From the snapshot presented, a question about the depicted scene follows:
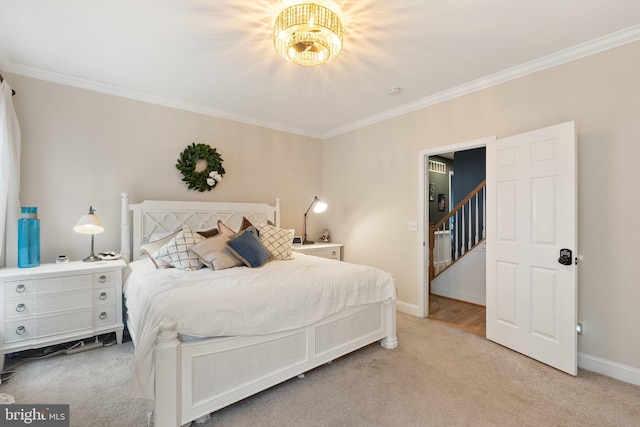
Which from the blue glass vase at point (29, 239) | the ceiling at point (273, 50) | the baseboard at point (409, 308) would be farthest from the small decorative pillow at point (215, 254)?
the baseboard at point (409, 308)

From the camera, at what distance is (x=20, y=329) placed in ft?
7.93

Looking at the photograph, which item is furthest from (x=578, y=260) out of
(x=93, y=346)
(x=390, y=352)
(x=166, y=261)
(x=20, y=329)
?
(x=20, y=329)

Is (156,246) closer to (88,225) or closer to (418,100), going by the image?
(88,225)

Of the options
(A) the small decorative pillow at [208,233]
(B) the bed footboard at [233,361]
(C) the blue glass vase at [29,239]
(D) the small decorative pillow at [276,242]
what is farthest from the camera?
(D) the small decorative pillow at [276,242]

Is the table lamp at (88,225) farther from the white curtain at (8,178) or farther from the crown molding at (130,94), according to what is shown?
the crown molding at (130,94)

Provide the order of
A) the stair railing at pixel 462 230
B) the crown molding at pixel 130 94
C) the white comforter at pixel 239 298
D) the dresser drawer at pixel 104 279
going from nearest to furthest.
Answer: the white comforter at pixel 239 298 → the dresser drawer at pixel 104 279 → the crown molding at pixel 130 94 → the stair railing at pixel 462 230

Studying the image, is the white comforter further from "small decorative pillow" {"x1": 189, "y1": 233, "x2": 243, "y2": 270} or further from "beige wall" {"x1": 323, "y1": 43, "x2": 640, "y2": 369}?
"beige wall" {"x1": 323, "y1": 43, "x2": 640, "y2": 369}

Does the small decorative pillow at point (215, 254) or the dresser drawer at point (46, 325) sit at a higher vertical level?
the small decorative pillow at point (215, 254)

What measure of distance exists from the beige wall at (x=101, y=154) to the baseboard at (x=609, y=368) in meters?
4.11

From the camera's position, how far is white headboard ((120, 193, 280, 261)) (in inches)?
129

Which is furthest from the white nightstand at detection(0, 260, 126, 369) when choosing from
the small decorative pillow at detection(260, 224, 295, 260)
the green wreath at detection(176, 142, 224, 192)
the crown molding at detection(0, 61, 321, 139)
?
the crown molding at detection(0, 61, 321, 139)

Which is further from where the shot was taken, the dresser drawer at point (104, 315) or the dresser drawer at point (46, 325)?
the dresser drawer at point (104, 315)

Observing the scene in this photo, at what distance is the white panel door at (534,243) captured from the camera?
238 centimetres

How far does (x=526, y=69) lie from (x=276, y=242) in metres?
3.10
